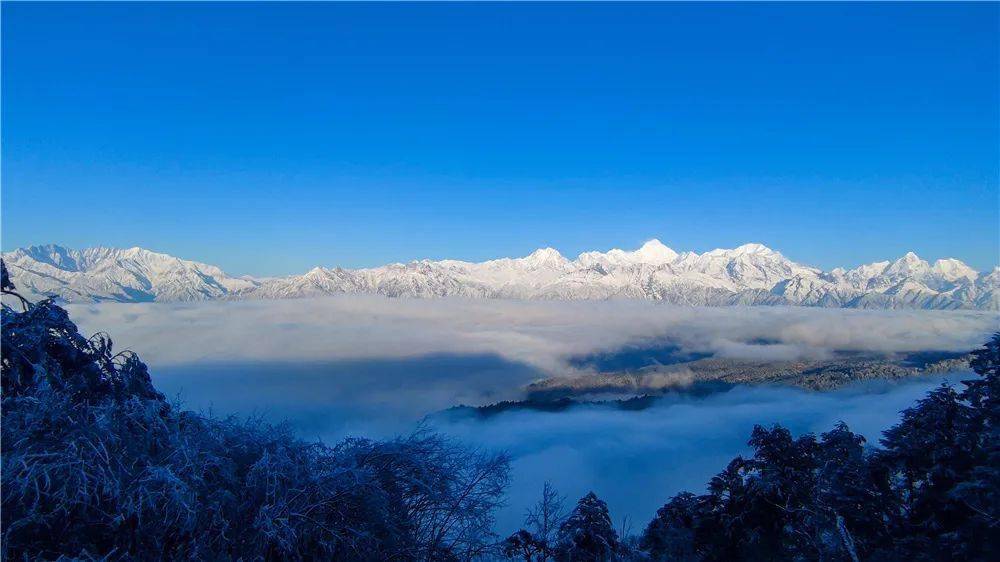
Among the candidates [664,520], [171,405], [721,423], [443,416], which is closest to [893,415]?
[721,423]

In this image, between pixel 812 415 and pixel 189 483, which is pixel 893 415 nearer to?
pixel 812 415

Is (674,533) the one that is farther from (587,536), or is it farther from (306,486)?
(306,486)

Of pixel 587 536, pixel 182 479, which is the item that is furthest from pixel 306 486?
pixel 587 536

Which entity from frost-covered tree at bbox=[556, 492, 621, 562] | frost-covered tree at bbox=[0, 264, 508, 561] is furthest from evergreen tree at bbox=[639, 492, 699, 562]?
frost-covered tree at bbox=[0, 264, 508, 561]

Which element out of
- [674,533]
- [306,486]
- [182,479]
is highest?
[182,479]

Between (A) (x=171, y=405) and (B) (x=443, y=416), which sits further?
(B) (x=443, y=416)

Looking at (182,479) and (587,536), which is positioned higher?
(182,479)

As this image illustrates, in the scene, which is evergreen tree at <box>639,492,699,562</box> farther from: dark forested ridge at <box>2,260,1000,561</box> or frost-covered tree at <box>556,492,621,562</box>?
frost-covered tree at <box>556,492,621,562</box>
